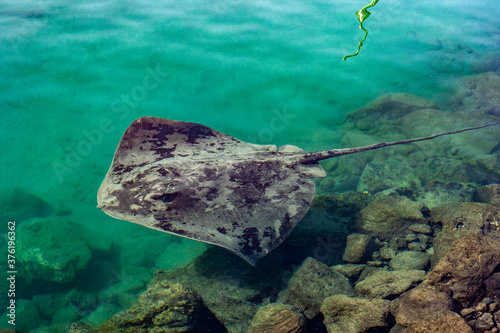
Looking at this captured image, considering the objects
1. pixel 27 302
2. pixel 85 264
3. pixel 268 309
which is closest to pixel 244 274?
pixel 268 309

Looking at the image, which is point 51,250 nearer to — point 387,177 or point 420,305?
point 420,305

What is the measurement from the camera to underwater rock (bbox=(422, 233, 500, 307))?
284 cm

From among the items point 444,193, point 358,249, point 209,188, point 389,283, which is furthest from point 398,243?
point 209,188

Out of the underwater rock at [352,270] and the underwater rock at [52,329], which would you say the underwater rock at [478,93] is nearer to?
the underwater rock at [352,270]

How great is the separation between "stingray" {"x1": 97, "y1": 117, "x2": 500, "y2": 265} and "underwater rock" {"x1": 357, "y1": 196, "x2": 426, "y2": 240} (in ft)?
3.59

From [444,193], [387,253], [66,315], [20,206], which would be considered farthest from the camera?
[20,206]

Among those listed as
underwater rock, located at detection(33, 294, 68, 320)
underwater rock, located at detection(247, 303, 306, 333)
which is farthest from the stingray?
underwater rock, located at detection(33, 294, 68, 320)

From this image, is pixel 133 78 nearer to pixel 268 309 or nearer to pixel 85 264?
pixel 85 264

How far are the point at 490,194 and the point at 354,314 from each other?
3.58 meters

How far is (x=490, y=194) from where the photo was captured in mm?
4949

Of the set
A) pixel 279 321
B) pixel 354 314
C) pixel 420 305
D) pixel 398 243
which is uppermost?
pixel 420 305

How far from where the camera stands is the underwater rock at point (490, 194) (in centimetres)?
481

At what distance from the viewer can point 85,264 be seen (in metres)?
5.68

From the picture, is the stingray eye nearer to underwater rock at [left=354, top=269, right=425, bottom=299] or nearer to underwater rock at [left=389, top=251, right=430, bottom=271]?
underwater rock at [left=354, top=269, right=425, bottom=299]
